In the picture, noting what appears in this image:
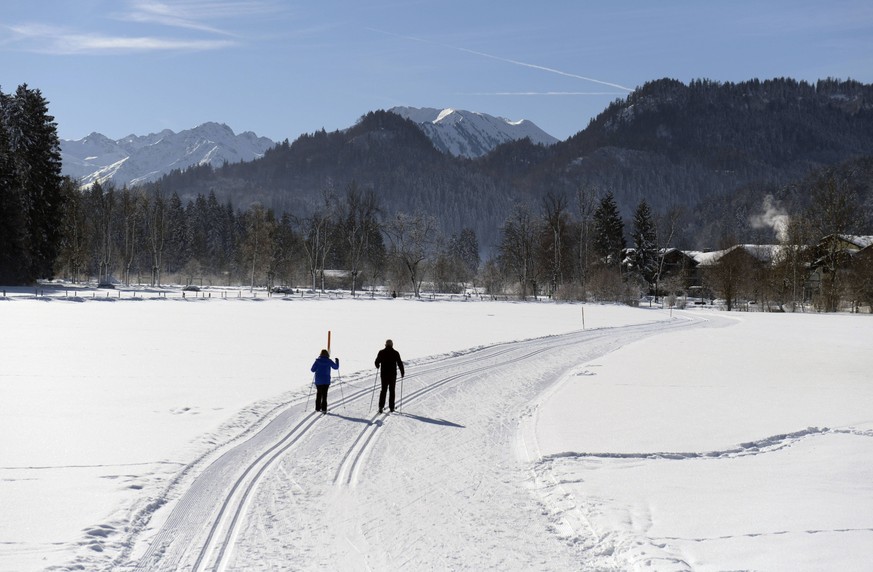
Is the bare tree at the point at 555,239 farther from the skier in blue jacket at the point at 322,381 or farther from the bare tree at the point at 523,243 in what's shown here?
the skier in blue jacket at the point at 322,381

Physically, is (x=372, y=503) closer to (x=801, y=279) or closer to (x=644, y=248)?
(x=801, y=279)

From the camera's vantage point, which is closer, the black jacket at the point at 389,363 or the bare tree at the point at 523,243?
the black jacket at the point at 389,363

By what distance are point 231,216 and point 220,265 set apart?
37.0 ft

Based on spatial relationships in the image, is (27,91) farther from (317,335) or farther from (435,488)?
(435,488)

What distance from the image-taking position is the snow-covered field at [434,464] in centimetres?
716

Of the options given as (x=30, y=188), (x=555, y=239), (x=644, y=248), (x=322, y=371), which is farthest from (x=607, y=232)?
(x=322, y=371)

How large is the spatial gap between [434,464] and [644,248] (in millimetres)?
78019

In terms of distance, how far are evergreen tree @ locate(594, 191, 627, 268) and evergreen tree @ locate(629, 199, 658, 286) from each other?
2.27 metres

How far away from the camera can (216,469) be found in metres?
9.93

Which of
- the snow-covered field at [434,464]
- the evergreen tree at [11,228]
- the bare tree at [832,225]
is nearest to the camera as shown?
the snow-covered field at [434,464]

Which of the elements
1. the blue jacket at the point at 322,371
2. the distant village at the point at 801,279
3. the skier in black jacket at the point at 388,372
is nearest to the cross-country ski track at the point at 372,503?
the skier in black jacket at the point at 388,372

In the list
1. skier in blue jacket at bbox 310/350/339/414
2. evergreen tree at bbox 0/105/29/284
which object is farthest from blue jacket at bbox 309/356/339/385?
evergreen tree at bbox 0/105/29/284

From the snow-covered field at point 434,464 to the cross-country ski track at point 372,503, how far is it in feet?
0.13

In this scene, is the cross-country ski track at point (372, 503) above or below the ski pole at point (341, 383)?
below
